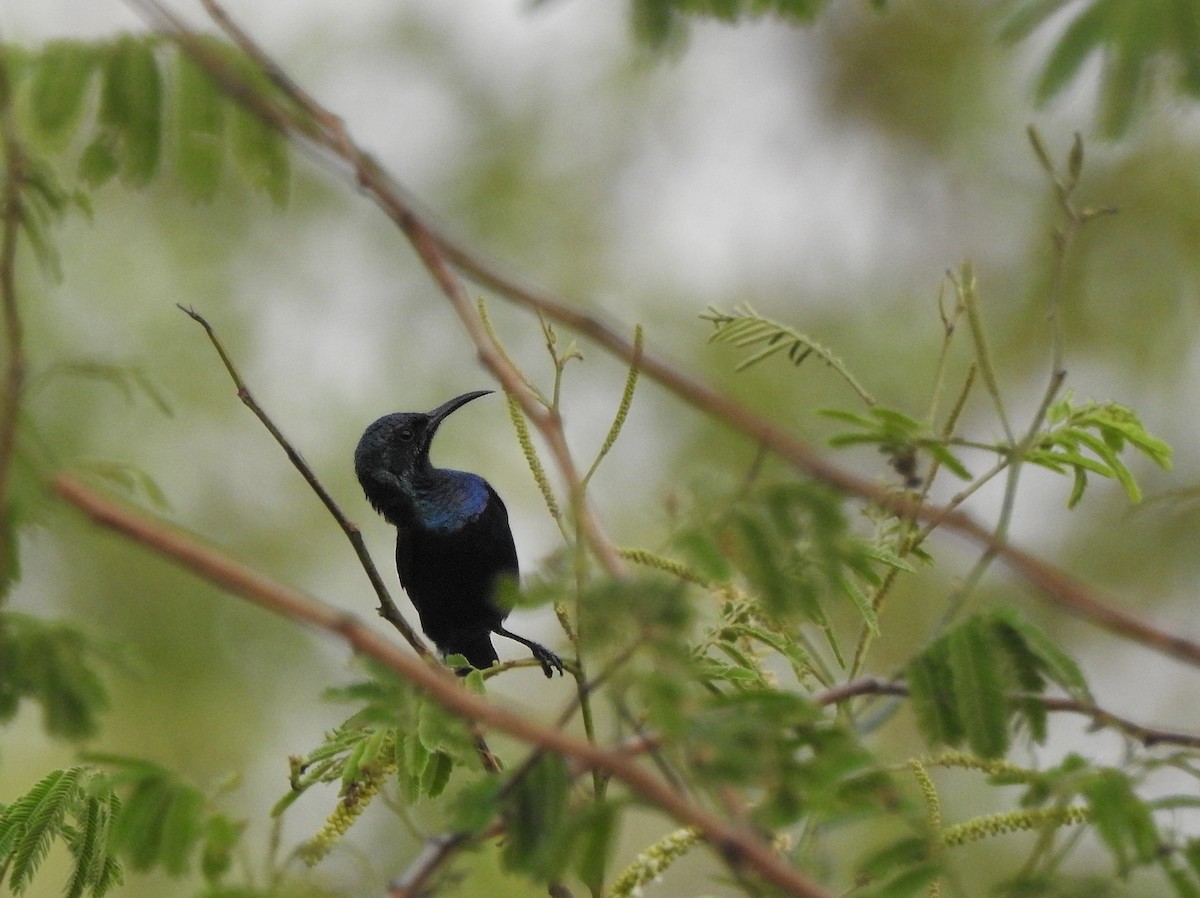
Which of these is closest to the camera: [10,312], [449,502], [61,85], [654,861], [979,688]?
[10,312]

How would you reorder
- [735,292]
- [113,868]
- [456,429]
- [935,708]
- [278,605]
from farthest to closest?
[735,292], [456,429], [113,868], [935,708], [278,605]

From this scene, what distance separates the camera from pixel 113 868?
246 centimetres

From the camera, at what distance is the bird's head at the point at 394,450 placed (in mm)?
5488

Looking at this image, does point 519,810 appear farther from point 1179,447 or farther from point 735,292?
point 735,292

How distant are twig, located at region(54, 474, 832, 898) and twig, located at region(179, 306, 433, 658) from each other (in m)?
1.00

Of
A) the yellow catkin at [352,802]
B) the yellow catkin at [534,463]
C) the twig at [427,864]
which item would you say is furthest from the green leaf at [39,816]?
the twig at [427,864]

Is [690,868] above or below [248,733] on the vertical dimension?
below

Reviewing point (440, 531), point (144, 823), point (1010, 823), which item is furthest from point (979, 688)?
point (440, 531)

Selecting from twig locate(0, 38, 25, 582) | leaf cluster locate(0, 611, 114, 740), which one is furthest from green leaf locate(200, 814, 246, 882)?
twig locate(0, 38, 25, 582)

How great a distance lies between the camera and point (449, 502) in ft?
18.1

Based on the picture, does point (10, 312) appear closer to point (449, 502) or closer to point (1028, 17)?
point (1028, 17)

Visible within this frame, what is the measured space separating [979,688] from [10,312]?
3.80ft

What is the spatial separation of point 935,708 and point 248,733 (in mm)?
10265

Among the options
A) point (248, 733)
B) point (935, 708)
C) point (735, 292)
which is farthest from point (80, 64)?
point (735, 292)
